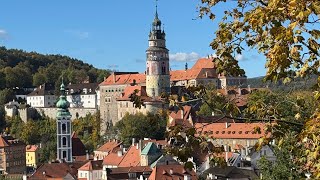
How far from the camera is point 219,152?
6438mm

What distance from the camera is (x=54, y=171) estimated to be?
4819 cm

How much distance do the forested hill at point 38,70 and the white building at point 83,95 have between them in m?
10.6

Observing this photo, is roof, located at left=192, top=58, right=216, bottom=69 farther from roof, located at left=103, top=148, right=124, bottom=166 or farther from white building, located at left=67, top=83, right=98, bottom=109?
roof, located at left=103, top=148, right=124, bottom=166

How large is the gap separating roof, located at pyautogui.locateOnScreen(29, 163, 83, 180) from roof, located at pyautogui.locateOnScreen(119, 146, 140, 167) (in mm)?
3693

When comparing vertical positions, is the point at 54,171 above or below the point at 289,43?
below

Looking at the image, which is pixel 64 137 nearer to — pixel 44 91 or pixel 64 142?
pixel 64 142

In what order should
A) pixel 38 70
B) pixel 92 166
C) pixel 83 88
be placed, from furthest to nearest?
1. pixel 38 70
2. pixel 83 88
3. pixel 92 166

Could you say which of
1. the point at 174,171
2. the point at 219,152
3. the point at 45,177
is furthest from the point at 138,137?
the point at 219,152

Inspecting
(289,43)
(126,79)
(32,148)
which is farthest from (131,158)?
(289,43)

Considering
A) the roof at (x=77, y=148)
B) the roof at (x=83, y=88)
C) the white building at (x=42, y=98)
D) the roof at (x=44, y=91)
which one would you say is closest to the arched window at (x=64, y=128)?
the roof at (x=77, y=148)

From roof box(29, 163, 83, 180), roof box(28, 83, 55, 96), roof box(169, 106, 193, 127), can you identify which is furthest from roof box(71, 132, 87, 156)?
roof box(28, 83, 55, 96)

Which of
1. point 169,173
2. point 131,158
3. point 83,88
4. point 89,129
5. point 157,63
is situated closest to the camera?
point 169,173

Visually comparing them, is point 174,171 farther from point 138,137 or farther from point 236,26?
point 236,26

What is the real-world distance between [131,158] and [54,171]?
553 centimetres
